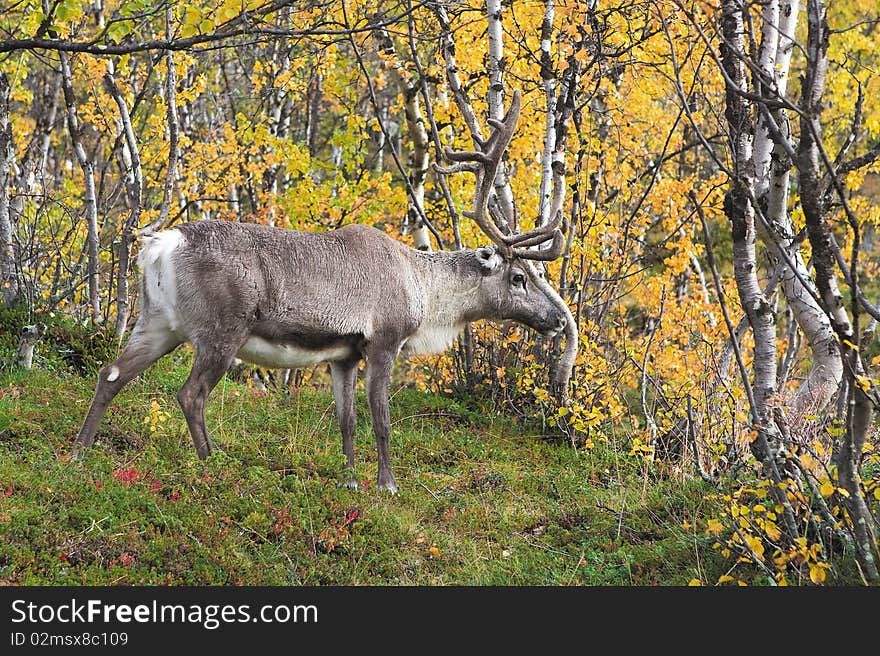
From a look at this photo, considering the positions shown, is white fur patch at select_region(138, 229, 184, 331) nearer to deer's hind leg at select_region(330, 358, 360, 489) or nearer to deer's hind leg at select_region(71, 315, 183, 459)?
deer's hind leg at select_region(71, 315, 183, 459)

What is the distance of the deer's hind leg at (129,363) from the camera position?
6.91 metres

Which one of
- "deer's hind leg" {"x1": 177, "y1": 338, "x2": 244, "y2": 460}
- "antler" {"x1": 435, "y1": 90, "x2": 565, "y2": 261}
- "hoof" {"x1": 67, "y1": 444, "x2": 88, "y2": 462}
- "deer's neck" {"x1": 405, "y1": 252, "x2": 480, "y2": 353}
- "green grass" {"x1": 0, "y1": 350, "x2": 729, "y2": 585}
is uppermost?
"antler" {"x1": 435, "y1": 90, "x2": 565, "y2": 261}

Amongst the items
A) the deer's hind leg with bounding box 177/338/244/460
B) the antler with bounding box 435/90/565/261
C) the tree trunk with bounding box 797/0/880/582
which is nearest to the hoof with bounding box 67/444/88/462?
the deer's hind leg with bounding box 177/338/244/460

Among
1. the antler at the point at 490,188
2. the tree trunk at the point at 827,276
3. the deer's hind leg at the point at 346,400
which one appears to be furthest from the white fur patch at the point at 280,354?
the tree trunk at the point at 827,276

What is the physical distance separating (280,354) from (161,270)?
106 cm

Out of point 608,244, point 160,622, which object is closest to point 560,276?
point 608,244

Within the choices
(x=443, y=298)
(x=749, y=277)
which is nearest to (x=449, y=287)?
(x=443, y=298)

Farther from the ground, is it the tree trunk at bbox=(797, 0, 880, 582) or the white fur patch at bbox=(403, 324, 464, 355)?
the tree trunk at bbox=(797, 0, 880, 582)

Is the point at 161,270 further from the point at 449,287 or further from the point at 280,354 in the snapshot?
the point at 449,287

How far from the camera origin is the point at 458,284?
26.9ft

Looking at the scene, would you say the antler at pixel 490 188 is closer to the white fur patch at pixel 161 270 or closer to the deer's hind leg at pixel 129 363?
the white fur patch at pixel 161 270

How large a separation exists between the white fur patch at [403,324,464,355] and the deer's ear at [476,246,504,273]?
23.1 inches

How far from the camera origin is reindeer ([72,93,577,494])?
6.68 metres

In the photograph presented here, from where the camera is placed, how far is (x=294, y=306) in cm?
696
